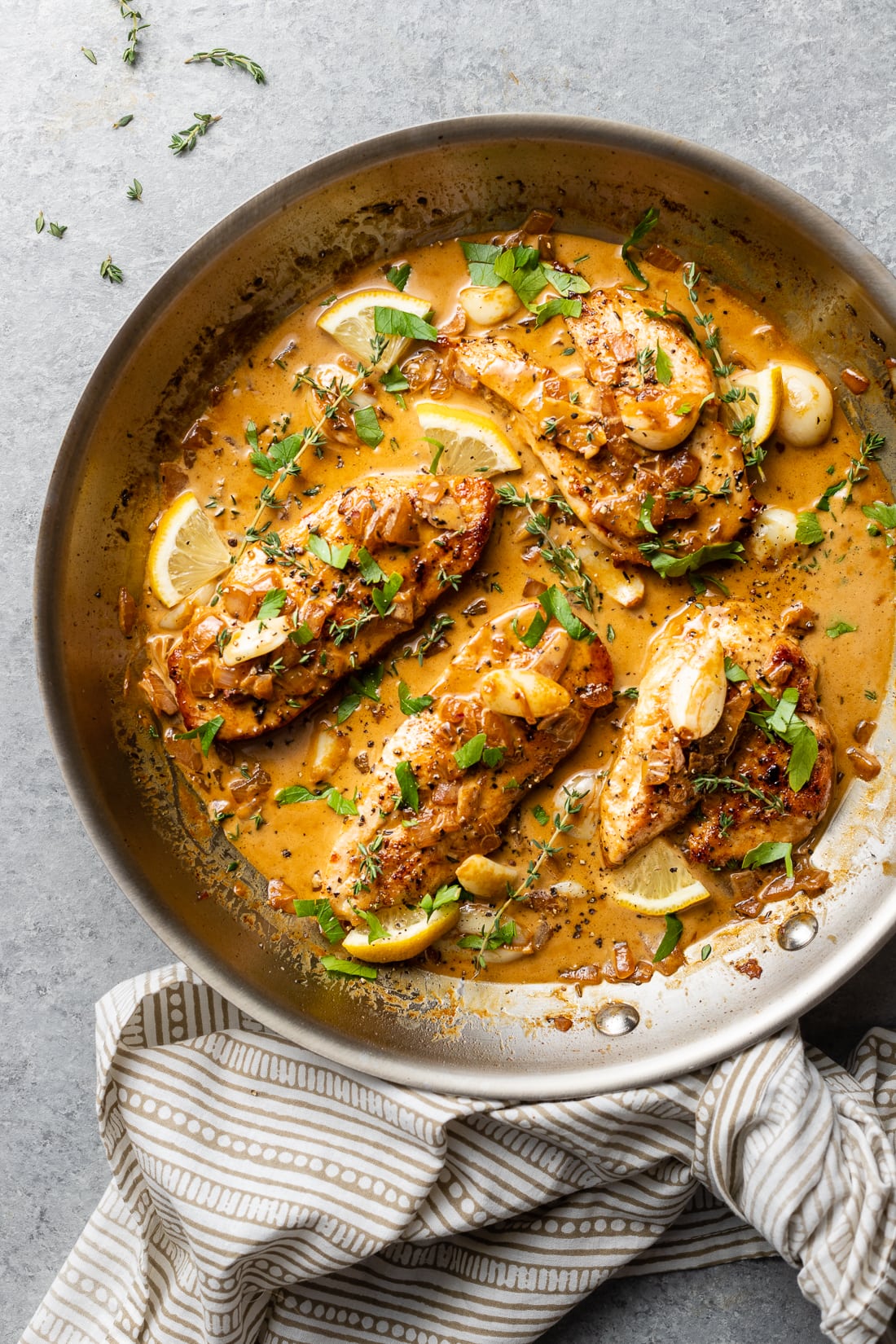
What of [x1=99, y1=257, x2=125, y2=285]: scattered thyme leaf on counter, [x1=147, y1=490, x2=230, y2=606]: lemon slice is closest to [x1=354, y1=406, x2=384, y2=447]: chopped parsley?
[x1=147, y1=490, x2=230, y2=606]: lemon slice

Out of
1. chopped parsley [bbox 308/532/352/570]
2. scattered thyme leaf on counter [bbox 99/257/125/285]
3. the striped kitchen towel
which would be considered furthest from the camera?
scattered thyme leaf on counter [bbox 99/257/125/285]

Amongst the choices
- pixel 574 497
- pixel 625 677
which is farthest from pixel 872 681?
pixel 574 497

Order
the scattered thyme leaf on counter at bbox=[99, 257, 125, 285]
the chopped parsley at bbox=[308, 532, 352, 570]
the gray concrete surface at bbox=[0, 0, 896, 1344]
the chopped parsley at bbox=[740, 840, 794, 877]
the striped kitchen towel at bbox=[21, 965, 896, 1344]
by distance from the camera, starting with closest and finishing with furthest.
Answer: the striped kitchen towel at bbox=[21, 965, 896, 1344], the chopped parsley at bbox=[308, 532, 352, 570], the chopped parsley at bbox=[740, 840, 794, 877], the gray concrete surface at bbox=[0, 0, 896, 1344], the scattered thyme leaf on counter at bbox=[99, 257, 125, 285]

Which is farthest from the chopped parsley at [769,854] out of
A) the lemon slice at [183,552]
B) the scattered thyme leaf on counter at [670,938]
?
the lemon slice at [183,552]

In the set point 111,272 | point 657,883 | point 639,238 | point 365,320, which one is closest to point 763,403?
point 639,238

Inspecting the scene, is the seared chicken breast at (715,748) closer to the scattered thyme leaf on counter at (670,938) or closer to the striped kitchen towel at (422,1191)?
the scattered thyme leaf on counter at (670,938)

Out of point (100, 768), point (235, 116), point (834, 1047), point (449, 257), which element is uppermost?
point (235, 116)

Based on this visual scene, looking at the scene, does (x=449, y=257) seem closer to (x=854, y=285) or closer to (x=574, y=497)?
(x=574, y=497)

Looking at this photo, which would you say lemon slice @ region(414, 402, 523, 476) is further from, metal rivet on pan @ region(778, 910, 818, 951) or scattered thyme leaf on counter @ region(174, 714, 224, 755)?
metal rivet on pan @ region(778, 910, 818, 951)
